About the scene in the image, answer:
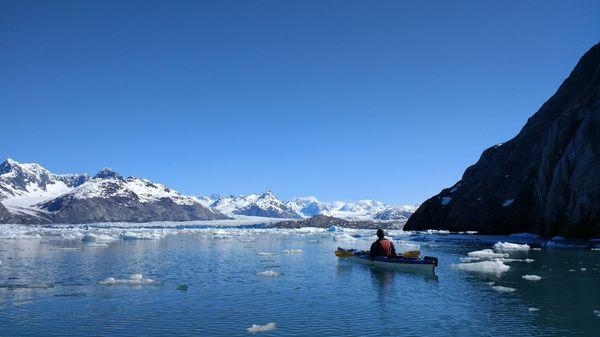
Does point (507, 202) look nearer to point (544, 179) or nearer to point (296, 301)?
point (544, 179)

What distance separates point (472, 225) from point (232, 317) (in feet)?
267

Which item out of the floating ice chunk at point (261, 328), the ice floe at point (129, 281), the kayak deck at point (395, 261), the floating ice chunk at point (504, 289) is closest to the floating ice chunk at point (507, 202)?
the kayak deck at point (395, 261)

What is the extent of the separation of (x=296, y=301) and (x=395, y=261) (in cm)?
1368

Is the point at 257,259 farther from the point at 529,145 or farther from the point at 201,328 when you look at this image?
the point at 529,145

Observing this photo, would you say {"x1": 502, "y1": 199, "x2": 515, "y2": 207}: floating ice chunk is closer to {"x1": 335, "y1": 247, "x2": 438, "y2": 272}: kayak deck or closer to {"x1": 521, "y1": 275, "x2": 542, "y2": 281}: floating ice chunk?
{"x1": 335, "y1": 247, "x2": 438, "y2": 272}: kayak deck

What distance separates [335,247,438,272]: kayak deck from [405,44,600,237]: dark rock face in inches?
1259

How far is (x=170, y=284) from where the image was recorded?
82.7 ft

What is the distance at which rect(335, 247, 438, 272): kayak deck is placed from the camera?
97.5ft

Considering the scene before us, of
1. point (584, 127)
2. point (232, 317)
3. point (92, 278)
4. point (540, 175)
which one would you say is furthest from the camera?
point (540, 175)

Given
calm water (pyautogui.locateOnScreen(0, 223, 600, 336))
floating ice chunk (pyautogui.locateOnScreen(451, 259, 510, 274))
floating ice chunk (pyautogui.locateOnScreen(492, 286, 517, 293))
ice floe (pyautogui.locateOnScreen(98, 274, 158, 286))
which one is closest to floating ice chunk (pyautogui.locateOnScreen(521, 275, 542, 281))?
calm water (pyautogui.locateOnScreen(0, 223, 600, 336))

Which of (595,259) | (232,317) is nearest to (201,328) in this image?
(232,317)

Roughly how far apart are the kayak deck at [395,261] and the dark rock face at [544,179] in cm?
3198

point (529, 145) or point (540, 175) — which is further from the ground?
point (529, 145)

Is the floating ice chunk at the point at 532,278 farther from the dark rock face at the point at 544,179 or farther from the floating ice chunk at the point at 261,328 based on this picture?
the dark rock face at the point at 544,179
